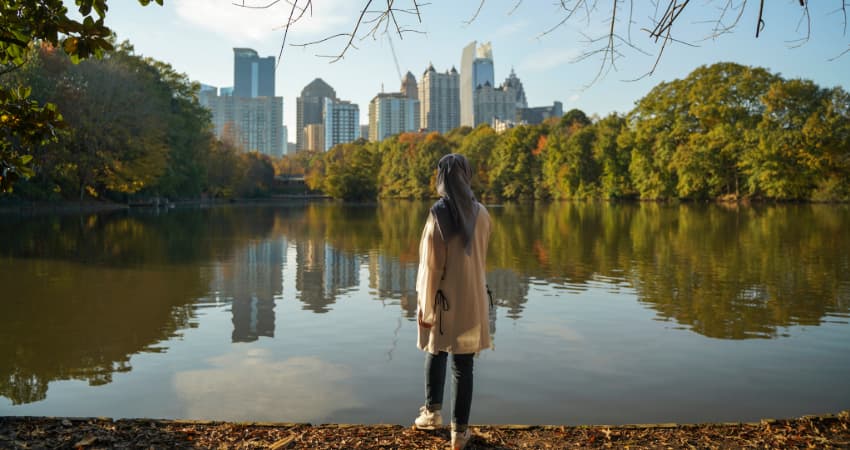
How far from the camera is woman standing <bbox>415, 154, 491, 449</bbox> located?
147 inches

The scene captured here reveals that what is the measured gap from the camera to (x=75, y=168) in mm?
40031

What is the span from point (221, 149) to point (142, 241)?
5849cm

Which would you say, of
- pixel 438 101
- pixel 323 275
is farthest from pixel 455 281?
pixel 438 101

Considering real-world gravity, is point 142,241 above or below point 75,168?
below

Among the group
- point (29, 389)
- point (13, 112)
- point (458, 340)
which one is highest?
point (13, 112)

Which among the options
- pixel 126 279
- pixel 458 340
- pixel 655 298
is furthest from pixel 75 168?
pixel 458 340

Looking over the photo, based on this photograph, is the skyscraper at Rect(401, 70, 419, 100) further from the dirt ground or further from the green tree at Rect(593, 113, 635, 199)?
the dirt ground

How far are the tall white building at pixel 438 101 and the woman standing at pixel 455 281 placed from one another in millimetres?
175919

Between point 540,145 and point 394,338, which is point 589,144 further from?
point 394,338

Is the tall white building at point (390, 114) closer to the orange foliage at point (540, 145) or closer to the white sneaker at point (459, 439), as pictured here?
the orange foliage at point (540, 145)

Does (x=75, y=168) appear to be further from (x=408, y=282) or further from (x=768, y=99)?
(x=768, y=99)

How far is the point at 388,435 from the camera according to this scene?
3.77 meters

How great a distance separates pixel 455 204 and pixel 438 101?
188547 mm

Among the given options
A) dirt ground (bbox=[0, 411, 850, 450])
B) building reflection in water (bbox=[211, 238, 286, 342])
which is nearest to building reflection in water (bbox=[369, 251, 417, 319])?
building reflection in water (bbox=[211, 238, 286, 342])
